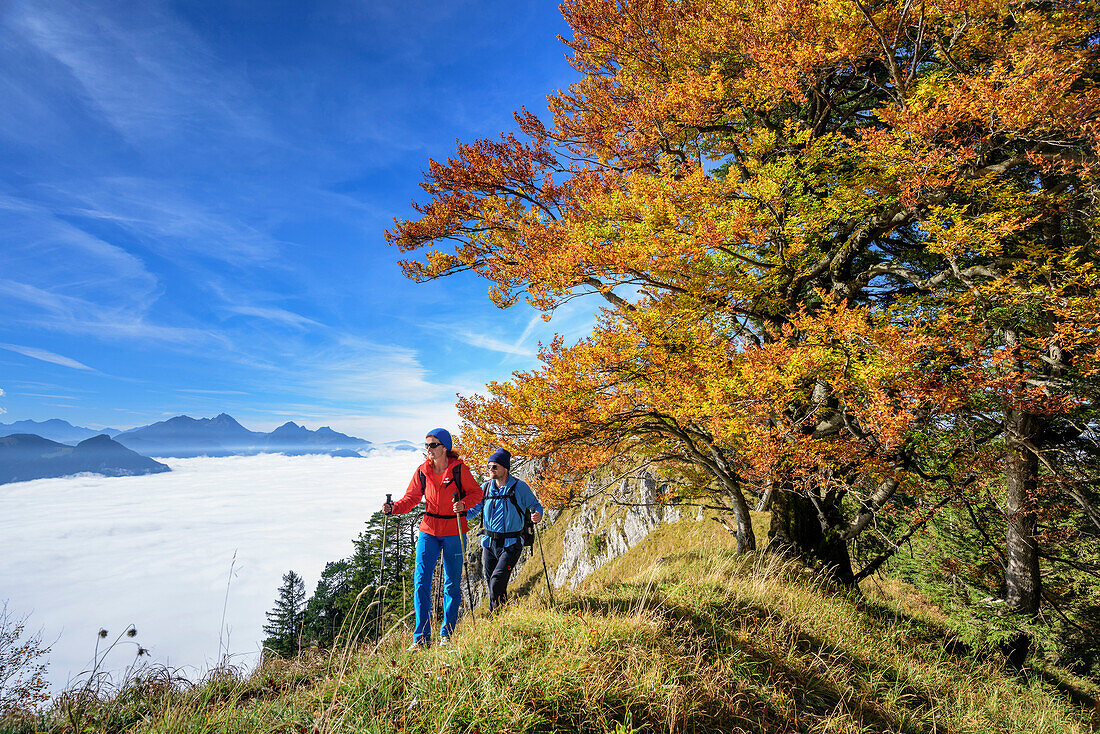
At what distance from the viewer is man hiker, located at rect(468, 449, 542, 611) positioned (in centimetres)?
539

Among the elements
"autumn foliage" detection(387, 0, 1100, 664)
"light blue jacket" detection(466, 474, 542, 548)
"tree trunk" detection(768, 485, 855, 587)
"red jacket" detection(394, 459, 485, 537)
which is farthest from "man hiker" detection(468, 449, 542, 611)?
"tree trunk" detection(768, 485, 855, 587)

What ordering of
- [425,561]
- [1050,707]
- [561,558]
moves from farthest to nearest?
[561,558], [1050,707], [425,561]

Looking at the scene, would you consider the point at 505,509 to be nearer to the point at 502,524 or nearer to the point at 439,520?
the point at 502,524

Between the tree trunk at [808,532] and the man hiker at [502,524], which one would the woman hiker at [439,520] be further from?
the tree trunk at [808,532]

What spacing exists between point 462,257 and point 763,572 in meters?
8.40

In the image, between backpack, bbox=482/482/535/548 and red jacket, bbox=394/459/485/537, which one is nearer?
red jacket, bbox=394/459/485/537

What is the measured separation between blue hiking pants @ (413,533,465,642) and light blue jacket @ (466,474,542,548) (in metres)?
0.56

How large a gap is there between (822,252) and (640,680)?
9370 mm

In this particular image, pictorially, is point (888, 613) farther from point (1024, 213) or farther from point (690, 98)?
point (690, 98)

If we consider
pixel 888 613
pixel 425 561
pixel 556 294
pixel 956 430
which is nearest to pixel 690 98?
pixel 556 294

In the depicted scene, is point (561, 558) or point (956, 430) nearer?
point (956, 430)

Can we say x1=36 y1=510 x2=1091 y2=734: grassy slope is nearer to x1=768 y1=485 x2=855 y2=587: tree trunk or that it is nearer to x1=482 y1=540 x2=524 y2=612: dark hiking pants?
x1=482 y1=540 x2=524 y2=612: dark hiking pants

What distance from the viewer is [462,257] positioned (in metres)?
10.6

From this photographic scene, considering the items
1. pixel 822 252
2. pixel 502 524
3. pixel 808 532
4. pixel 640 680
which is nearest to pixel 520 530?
pixel 502 524
